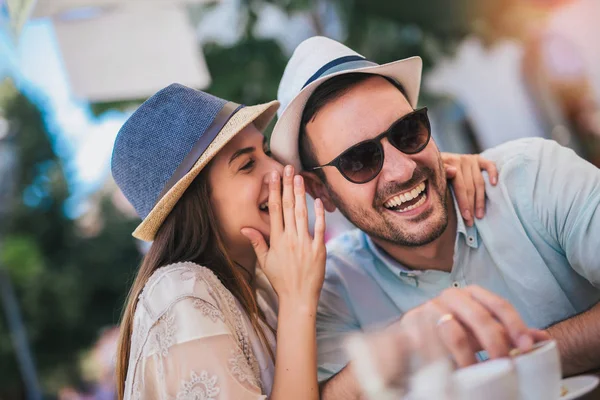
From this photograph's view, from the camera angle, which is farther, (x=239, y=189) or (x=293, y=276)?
(x=239, y=189)

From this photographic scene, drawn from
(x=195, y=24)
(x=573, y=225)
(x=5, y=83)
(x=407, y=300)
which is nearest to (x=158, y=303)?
(x=407, y=300)

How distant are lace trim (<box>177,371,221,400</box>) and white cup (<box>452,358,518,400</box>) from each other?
0.78m

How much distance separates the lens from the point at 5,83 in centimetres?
637

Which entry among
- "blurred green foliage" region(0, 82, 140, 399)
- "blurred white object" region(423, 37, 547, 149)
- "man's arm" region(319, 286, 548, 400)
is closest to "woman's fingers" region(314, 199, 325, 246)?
"man's arm" region(319, 286, 548, 400)

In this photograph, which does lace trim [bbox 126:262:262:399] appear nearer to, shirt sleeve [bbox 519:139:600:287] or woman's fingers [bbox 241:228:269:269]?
woman's fingers [bbox 241:228:269:269]

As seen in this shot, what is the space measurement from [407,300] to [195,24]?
317 centimetres

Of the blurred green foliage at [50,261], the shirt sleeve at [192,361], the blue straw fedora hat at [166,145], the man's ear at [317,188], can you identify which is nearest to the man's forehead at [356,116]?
the man's ear at [317,188]

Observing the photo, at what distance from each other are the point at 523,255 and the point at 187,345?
1.15 meters

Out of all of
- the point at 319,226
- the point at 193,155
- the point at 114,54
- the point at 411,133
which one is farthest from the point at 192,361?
the point at 114,54

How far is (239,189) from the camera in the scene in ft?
6.60

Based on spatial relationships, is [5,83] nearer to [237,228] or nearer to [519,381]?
[237,228]

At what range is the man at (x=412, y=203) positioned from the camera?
1988 millimetres

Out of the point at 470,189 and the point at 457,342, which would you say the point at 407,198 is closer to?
the point at 470,189

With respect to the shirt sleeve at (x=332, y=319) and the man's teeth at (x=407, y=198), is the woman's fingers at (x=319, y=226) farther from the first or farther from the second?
the shirt sleeve at (x=332, y=319)
